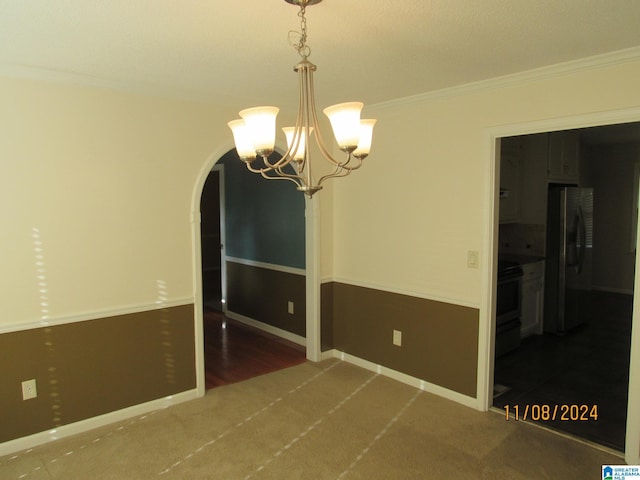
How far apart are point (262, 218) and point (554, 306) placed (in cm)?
334

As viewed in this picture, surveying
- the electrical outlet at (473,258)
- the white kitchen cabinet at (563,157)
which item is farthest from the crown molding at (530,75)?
the white kitchen cabinet at (563,157)

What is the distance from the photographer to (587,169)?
22.4ft

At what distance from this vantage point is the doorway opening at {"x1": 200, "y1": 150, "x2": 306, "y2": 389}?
14.0ft

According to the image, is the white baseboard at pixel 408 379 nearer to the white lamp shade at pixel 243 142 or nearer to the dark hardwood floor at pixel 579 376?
the dark hardwood floor at pixel 579 376

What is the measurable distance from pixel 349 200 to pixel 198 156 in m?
1.40

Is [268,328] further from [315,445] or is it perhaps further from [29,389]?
[29,389]

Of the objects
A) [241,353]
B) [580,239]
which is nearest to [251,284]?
[241,353]

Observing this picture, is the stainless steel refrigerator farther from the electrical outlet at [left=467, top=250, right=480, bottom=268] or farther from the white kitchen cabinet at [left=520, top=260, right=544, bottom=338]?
the electrical outlet at [left=467, top=250, right=480, bottom=268]

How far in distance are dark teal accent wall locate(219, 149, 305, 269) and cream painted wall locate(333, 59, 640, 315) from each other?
72 cm

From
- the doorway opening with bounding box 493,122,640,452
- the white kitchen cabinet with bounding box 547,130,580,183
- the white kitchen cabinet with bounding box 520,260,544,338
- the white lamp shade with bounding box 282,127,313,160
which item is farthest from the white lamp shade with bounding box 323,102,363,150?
the white kitchen cabinet with bounding box 547,130,580,183

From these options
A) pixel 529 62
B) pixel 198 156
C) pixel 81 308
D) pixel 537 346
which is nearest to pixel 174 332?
pixel 81 308

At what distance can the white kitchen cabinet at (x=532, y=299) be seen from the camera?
4.54 m
